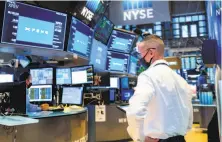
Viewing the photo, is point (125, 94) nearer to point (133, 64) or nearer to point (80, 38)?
point (133, 64)

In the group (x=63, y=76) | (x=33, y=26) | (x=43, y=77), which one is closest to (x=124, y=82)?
(x=63, y=76)

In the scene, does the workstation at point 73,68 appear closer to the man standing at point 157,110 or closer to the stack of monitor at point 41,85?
the stack of monitor at point 41,85

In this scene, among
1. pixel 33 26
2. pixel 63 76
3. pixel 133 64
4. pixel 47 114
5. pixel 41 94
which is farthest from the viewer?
pixel 133 64

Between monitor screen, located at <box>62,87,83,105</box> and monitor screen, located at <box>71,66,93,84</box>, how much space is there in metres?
0.23

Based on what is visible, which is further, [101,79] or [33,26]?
[101,79]

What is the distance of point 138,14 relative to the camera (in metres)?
5.79

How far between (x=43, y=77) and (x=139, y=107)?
3.81 metres

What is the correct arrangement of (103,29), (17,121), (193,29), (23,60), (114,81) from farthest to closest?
(193,29)
(114,81)
(103,29)
(23,60)
(17,121)

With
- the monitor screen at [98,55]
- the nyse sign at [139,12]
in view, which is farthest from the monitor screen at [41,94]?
the nyse sign at [139,12]

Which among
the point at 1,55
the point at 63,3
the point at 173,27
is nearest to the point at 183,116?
the point at 1,55

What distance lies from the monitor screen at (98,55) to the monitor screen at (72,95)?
4.05 ft

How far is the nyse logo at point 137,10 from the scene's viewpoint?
5.70 m

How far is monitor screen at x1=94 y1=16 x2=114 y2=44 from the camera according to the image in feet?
20.0

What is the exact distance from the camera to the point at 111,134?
224 inches
